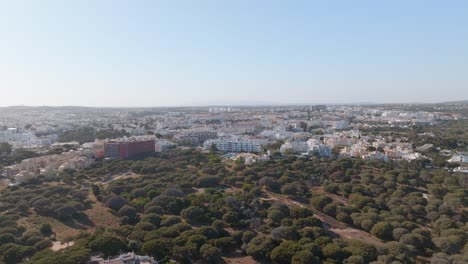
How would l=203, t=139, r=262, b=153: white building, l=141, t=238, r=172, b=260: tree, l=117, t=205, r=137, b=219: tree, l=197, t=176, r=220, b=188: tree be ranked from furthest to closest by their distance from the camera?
l=203, t=139, r=262, b=153: white building → l=197, t=176, r=220, b=188: tree → l=117, t=205, r=137, b=219: tree → l=141, t=238, r=172, b=260: tree

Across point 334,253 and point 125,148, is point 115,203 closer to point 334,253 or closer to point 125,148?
point 334,253

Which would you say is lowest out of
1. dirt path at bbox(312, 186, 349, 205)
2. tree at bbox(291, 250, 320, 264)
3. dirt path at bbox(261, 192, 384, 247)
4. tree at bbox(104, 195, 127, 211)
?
dirt path at bbox(261, 192, 384, 247)

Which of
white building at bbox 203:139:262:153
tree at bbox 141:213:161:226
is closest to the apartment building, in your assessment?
white building at bbox 203:139:262:153

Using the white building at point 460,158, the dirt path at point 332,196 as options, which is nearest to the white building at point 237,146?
the dirt path at point 332,196

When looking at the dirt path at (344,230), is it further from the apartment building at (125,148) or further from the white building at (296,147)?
the apartment building at (125,148)

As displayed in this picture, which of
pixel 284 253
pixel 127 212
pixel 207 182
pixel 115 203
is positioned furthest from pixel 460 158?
pixel 115 203

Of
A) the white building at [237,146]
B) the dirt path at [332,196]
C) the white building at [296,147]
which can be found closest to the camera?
the dirt path at [332,196]

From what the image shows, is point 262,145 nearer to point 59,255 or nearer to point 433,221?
point 433,221

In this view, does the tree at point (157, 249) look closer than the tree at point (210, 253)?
Yes

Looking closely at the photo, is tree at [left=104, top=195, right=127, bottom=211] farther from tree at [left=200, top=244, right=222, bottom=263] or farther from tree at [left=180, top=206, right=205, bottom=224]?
tree at [left=200, top=244, right=222, bottom=263]

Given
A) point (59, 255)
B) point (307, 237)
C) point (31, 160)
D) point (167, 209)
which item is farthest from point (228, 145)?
point (59, 255)
